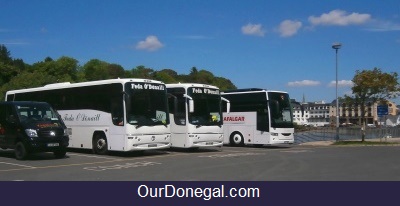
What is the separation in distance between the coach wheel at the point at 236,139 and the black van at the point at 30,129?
12499mm

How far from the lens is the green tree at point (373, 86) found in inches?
1334

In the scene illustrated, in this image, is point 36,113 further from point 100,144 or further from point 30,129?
point 100,144

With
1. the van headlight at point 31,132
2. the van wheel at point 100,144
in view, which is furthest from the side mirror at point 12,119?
the van wheel at point 100,144

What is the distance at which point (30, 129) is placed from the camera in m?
17.2

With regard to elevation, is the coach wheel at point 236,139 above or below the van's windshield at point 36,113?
below

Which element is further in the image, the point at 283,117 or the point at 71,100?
the point at 283,117

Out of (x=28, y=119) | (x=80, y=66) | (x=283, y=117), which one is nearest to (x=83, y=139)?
(x=28, y=119)

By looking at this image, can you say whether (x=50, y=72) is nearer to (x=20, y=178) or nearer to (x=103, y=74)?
(x=103, y=74)

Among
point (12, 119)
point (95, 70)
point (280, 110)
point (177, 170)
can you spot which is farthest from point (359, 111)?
point (95, 70)

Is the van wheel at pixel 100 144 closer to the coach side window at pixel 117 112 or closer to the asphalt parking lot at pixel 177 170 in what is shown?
the coach side window at pixel 117 112

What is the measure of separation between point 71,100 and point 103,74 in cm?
8158

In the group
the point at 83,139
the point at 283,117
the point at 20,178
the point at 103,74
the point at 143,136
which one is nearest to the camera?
the point at 20,178

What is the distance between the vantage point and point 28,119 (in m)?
17.7

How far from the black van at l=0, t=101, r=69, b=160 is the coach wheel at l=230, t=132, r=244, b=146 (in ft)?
41.0
